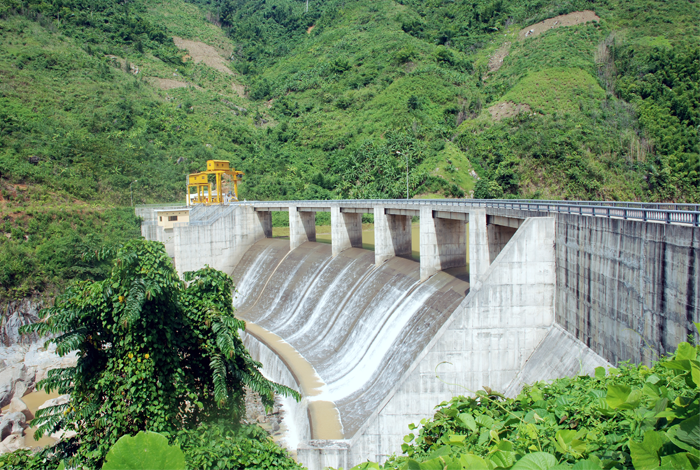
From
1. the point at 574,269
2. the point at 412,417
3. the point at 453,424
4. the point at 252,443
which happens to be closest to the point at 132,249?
the point at 252,443

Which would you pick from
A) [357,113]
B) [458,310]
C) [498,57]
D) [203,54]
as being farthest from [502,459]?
[203,54]

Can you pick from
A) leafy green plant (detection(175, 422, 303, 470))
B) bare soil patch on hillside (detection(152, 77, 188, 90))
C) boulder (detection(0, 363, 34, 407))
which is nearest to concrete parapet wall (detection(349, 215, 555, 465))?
leafy green plant (detection(175, 422, 303, 470))

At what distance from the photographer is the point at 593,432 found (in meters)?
3.93

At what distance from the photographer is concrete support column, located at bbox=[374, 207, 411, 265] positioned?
26422 mm

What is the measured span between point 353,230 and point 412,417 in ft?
58.1

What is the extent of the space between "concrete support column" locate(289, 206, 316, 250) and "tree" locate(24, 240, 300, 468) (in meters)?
22.2

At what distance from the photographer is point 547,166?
53812 millimetres

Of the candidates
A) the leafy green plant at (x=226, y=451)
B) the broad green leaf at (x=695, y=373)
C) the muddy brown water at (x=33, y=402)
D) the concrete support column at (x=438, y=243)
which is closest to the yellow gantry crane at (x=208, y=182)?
the muddy brown water at (x=33, y=402)

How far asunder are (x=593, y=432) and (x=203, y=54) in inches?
4799

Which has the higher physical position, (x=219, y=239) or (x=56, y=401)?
(x=219, y=239)

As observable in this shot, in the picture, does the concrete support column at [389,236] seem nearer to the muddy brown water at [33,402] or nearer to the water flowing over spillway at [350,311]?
the water flowing over spillway at [350,311]

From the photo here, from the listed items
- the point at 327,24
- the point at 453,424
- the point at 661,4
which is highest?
the point at 327,24

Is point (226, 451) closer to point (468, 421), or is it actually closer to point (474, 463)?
point (468, 421)

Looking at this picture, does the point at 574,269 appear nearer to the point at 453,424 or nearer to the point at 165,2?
the point at 453,424
